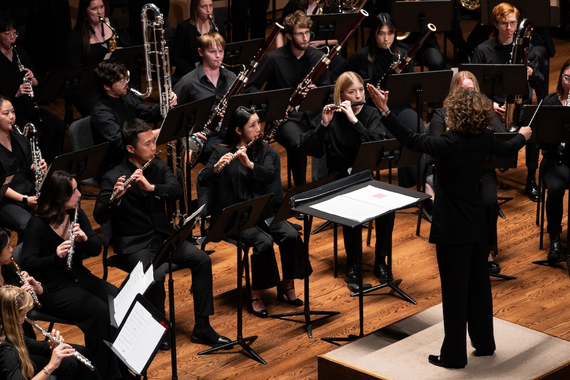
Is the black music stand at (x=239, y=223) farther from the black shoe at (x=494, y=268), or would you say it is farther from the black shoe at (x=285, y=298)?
the black shoe at (x=494, y=268)

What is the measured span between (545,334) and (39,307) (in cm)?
233

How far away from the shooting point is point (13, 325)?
329cm

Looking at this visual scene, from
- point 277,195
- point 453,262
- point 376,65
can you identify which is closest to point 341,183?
point 453,262

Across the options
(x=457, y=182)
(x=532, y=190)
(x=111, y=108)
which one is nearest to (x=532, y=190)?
(x=532, y=190)

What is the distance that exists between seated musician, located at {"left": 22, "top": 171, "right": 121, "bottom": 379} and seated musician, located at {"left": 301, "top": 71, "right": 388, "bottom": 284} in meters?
1.53

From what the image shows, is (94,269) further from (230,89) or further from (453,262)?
(453,262)

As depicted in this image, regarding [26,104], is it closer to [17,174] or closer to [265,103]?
[17,174]

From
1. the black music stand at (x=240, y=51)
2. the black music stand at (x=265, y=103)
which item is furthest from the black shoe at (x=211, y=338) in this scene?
the black music stand at (x=240, y=51)

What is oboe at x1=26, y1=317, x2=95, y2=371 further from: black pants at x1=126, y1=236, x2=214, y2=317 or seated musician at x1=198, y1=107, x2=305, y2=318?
seated musician at x1=198, y1=107, x2=305, y2=318

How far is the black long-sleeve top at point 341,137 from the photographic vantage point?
4938 mm

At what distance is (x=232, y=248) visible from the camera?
5.40m

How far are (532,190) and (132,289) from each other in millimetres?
3552

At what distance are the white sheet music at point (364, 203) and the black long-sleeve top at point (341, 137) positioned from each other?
1.10m

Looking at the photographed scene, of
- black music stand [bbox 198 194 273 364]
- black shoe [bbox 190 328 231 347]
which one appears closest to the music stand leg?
black music stand [bbox 198 194 273 364]
